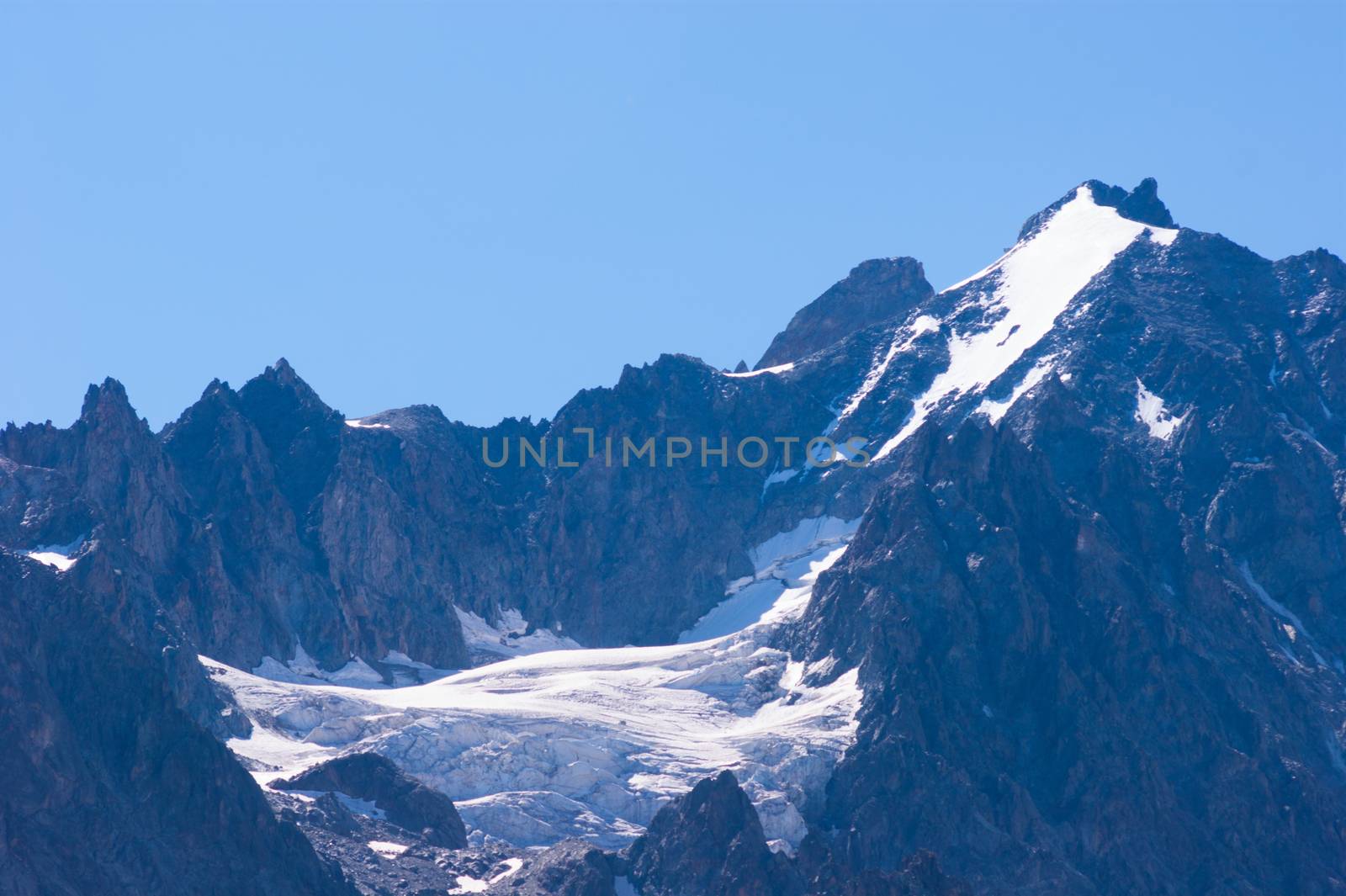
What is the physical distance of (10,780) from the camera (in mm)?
199000

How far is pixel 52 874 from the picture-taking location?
19438 cm

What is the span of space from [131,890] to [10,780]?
10.7 metres

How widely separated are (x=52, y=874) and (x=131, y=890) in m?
6.74

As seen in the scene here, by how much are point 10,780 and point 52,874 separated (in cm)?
809

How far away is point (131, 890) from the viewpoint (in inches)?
7849
